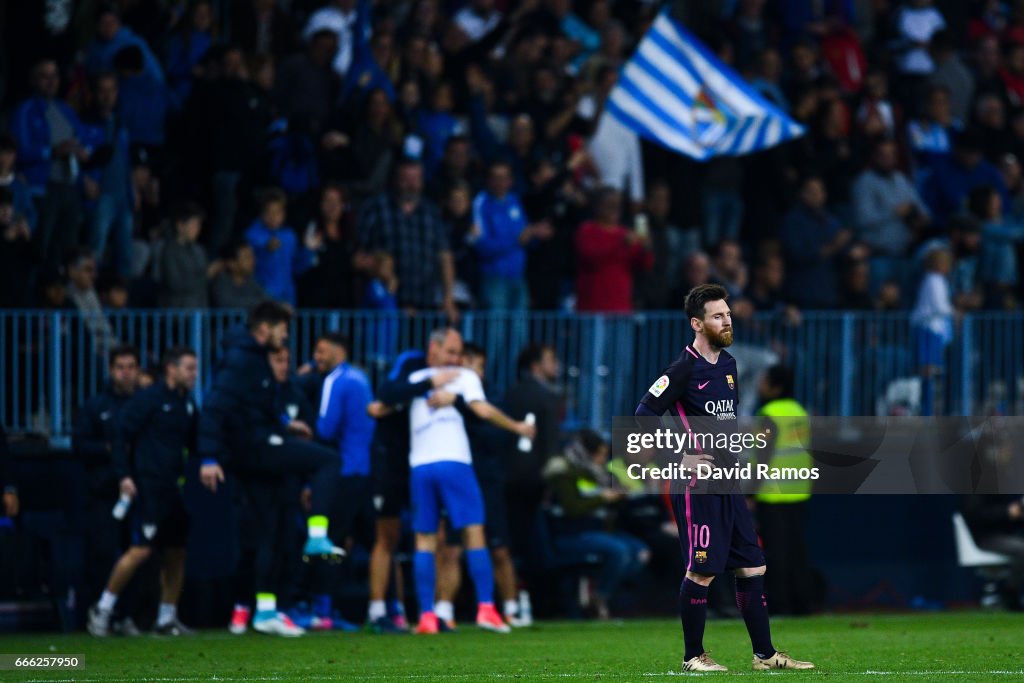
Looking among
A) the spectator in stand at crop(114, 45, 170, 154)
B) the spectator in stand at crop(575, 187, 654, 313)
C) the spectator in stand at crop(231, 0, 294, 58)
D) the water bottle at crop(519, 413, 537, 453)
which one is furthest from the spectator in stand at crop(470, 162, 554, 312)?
the spectator in stand at crop(114, 45, 170, 154)

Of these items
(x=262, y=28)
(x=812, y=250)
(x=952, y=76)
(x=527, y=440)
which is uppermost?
(x=952, y=76)

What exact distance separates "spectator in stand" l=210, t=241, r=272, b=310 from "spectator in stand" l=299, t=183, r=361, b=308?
2.37 ft

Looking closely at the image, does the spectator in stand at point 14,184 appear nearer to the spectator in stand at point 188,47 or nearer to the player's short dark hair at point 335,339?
the spectator in stand at point 188,47

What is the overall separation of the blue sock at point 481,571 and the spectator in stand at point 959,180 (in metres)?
8.85

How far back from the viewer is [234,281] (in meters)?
17.3

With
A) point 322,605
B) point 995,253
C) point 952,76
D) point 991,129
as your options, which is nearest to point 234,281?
point 322,605

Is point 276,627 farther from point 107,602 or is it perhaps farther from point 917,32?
point 917,32

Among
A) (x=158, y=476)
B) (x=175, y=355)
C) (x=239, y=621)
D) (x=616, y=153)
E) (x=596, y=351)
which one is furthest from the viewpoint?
(x=616, y=153)

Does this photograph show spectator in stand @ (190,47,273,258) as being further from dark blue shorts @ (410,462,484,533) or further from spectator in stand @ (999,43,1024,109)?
spectator in stand @ (999,43,1024,109)

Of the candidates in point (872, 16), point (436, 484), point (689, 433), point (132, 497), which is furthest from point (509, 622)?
point (872, 16)

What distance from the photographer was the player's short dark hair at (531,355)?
17000mm

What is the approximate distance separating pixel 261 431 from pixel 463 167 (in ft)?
16.0

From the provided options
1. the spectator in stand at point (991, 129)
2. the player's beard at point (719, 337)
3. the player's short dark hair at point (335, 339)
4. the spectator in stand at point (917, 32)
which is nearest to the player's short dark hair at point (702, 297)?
the player's beard at point (719, 337)

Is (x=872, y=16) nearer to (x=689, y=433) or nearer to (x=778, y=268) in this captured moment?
(x=778, y=268)
